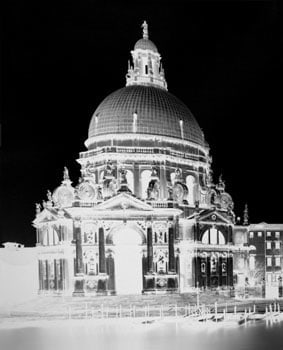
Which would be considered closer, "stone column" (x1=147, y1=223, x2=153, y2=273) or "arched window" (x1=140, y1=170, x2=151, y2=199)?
"stone column" (x1=147, y1=223, x2=153, y2=273)

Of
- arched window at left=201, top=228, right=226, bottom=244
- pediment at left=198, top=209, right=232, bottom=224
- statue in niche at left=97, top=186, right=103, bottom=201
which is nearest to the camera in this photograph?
statue in niche at left=97, top=186, right=103, bottom=201

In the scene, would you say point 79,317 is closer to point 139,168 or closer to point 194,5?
point 139,168

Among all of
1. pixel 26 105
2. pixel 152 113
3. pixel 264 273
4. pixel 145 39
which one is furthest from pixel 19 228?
pixel 264 273

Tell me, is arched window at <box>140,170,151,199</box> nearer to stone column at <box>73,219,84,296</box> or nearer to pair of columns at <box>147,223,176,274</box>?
pair of columns at <box>147,223,176,274</box>

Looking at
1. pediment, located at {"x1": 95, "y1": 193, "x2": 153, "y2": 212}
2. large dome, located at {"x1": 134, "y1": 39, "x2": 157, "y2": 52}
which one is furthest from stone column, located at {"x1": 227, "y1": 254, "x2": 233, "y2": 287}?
large dome, located at {"x1": 134, "y1": 39, "x2": 157, "y2": 52}

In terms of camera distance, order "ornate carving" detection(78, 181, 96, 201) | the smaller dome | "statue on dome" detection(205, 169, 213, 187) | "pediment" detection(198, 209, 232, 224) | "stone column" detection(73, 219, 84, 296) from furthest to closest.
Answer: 1. "statue on dome" detection(205, 169, 213, 187)
2. the smaller dome
3. "pediment" detection(198, 209, 232, 224)
4. "ornate carving" detection(78, 181, 96, 201)
5. "stone column" detection(73, 219, 84, 296)

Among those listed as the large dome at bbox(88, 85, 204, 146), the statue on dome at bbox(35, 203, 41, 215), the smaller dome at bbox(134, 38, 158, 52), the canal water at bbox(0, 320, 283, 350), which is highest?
the smaller dome at bbox(134, 38, 158, 52)
